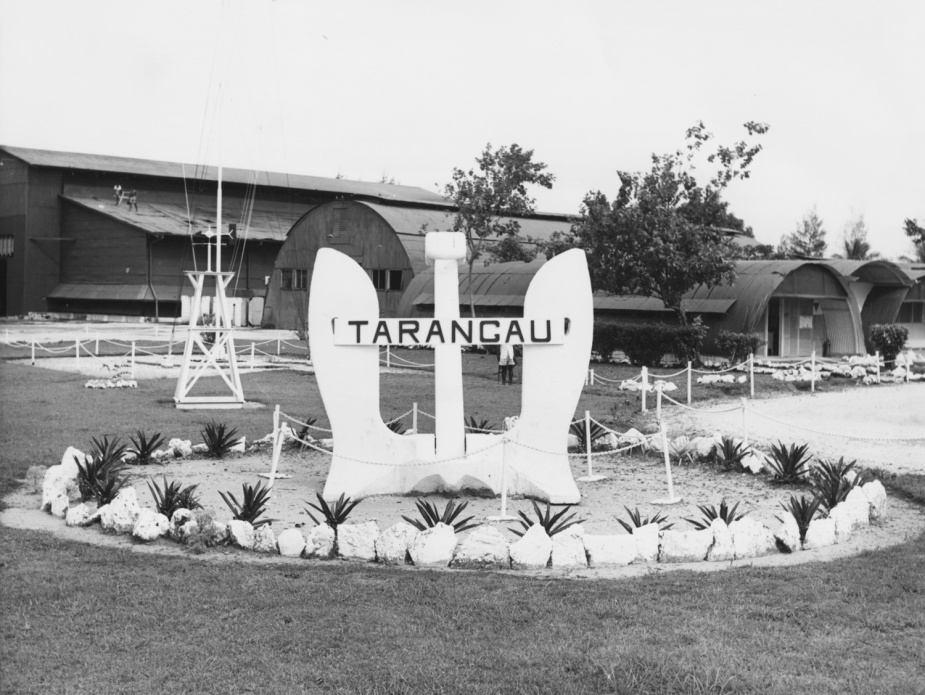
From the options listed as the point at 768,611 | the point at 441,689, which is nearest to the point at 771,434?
the point at 768,611

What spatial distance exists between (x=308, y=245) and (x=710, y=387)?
969 inches

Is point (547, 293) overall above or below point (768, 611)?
above

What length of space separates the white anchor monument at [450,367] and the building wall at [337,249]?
97.5ft

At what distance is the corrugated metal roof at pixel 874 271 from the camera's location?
118 feet

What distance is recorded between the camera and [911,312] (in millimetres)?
42906

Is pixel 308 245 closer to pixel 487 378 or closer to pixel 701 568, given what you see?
pixel 487 378

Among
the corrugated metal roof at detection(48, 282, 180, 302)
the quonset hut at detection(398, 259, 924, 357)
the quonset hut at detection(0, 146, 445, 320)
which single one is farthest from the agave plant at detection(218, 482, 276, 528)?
the corrugated metal roof at detection(48, 282, 180, 302)

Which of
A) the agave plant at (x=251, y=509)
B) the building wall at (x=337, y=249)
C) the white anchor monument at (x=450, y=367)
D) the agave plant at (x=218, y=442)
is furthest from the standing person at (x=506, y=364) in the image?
the building wall at (x=337, y=249)

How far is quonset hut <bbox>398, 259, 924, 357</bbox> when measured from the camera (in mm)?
33250

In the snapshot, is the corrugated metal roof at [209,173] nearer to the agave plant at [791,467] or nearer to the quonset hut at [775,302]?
the quonset hut at [775,302]

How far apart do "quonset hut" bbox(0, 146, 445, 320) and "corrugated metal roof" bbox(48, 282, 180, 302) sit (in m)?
0.06

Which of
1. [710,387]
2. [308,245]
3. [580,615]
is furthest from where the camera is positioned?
[308,245]

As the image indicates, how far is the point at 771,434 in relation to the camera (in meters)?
17.9

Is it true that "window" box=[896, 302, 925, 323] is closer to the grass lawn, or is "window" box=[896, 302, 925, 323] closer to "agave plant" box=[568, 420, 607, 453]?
"agave plant" box=[568, 420, 607, 453]
